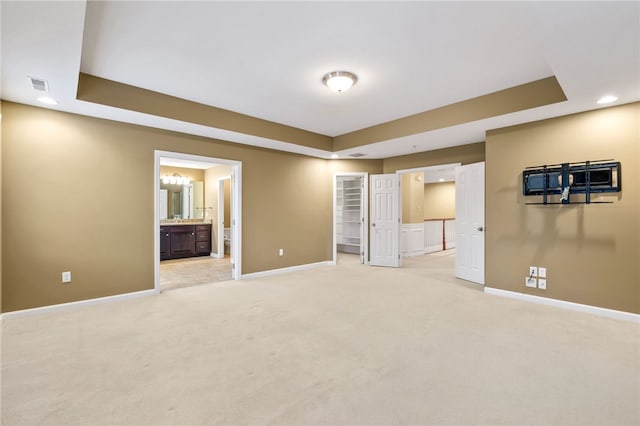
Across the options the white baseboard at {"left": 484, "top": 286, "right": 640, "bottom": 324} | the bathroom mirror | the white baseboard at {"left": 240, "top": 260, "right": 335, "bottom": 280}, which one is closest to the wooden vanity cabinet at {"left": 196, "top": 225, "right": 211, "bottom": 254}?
the bathroom mirror

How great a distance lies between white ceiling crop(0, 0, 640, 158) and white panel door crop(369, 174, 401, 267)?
8.61ft

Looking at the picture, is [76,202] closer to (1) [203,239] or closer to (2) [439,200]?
Result: (1) [203,239]

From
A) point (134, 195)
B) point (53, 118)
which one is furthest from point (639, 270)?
point (53, 118)

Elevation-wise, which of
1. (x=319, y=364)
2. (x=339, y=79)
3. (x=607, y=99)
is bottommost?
(x=319, y=364)

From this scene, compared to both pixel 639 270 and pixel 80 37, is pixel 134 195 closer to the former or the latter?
pixel 80 37

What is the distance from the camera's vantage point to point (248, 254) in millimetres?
5340

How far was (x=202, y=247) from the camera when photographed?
7.86m

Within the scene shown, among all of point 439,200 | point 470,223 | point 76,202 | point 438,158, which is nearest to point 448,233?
point 439,200

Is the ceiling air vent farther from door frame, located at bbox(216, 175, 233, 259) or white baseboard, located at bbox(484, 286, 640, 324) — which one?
white baseboard, located at bbox(484, 286, 640, 324)

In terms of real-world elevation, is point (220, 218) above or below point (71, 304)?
above

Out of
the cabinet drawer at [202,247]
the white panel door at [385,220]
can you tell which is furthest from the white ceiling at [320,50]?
the cabinet drawer at [202,247]

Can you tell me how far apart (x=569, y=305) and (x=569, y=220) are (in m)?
1.06

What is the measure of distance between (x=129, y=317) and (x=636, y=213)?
19.0ft

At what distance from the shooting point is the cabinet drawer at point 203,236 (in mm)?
7781
